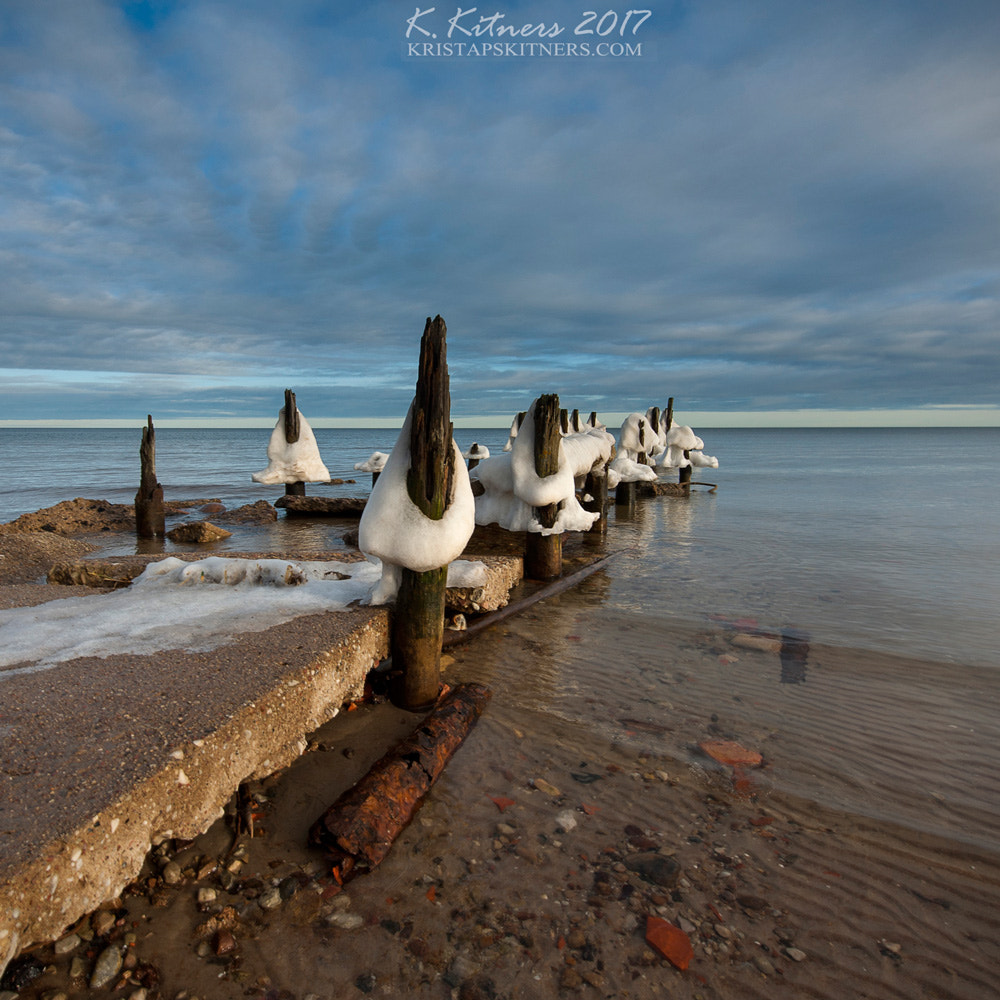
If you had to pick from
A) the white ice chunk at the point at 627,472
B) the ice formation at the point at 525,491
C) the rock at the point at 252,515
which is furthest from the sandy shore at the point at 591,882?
the white ice chunk at the point at 627,472

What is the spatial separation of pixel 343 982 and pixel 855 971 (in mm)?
2167

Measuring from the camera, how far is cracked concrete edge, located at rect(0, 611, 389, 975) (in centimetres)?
199

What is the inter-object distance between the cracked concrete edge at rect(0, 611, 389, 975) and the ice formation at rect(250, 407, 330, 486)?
10919 millimetres

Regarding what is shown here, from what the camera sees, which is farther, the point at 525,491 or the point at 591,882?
the point at 525,491

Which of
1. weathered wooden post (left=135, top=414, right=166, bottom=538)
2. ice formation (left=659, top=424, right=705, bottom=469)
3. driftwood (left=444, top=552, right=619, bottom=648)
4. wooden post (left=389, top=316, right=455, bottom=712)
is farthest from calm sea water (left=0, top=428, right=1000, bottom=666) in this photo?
wooden post (left=389, top=316, right=455, bottom=712)

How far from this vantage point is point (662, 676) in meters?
5.62

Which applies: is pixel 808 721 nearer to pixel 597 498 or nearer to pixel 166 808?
pixel 166 808

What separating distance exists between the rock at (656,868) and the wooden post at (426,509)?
6.54ft

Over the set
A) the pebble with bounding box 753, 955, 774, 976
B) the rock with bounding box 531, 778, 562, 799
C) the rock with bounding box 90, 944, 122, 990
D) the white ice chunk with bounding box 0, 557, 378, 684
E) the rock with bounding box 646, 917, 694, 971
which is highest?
the white ice chunk with bounding box 0, 557, 378, 684

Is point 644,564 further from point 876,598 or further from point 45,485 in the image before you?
point 45,485

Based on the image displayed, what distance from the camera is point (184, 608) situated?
4.79 meters

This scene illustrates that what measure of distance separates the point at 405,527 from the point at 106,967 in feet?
8.76

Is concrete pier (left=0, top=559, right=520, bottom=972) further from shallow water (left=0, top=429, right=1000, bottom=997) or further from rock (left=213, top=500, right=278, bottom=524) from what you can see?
rock (left=213, top=500, right=278, bottom=524)

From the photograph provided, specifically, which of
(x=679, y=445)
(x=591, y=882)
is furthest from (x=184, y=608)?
(x=679, y=445)
